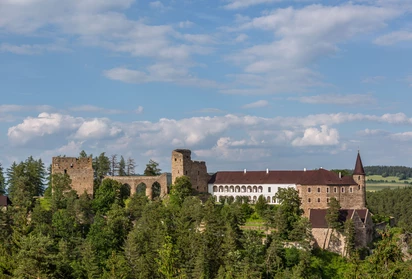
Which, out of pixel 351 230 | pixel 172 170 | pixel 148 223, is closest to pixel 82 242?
pixel 148 223

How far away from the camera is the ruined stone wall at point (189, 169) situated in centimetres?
7862

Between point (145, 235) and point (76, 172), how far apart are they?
19.2 m

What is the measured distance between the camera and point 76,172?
7750cm

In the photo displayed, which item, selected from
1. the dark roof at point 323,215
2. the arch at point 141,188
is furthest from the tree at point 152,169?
the dark roof at point 323,215

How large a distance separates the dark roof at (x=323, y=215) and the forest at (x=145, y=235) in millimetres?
1926

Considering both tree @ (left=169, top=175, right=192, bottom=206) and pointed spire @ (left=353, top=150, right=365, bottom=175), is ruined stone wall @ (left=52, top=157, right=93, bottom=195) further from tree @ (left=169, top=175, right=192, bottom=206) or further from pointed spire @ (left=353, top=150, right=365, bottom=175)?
pointed spire @ (left=353, top=150, right=365, bottom=175)

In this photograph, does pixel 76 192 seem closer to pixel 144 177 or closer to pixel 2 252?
pixel 144 177

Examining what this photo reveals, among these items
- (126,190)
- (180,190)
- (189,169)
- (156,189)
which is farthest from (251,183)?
(126,190)

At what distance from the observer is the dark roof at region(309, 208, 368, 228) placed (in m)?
65.4

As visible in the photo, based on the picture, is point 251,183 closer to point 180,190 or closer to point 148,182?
point 180,190

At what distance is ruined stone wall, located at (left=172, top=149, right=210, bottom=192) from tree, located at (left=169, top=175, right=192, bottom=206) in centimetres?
289

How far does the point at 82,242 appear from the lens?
213 ft

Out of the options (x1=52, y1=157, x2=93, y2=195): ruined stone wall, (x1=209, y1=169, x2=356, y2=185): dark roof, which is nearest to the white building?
(x1=209, y1=169, x2=356, y2=185): dark roof

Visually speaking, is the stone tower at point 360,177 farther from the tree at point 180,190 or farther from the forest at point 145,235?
the tree at point 180,190
